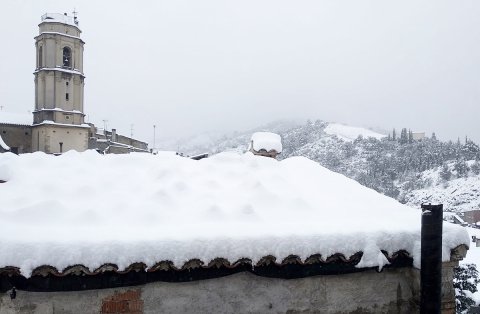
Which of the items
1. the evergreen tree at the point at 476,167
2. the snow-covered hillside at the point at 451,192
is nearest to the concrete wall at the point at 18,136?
the snow-covered hillside at the point at 451,192

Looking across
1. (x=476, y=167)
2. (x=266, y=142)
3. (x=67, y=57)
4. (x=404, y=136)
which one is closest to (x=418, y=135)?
(x=404, y=136)

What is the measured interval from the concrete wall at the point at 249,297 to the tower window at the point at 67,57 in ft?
157

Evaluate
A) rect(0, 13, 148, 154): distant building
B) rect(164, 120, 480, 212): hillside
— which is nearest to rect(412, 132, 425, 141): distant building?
rect(164, 120, 480, 212): hillside

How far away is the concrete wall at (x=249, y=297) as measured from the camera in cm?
387

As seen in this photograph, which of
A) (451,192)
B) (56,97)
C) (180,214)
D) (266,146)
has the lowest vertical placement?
(451,192)

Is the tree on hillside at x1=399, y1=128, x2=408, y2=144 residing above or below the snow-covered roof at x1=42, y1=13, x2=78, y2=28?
below

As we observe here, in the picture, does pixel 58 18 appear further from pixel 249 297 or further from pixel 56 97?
pixel 249 297

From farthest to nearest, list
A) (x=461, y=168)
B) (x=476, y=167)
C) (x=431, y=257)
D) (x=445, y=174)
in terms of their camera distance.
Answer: (x=461, y=168)
(x=445, y=174)
(x=476, y=167)
(x=431, y=257)

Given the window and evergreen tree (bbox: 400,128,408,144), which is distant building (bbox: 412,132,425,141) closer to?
evergreen tree (bbox: 400,128,408,144)

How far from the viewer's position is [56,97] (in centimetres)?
4500

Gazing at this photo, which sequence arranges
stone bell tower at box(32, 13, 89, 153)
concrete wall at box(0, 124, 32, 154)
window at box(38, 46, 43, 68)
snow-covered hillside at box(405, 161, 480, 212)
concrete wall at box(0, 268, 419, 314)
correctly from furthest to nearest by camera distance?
snow-covered hillside at box(405, 161, 480, 212), concrete wall at box(0, 124, 32, 154), window at box(38, 46, 43, 68), stone bell tower at box(32, 13, 89, 153), concrete wall at box(0, 268, 419, 314)

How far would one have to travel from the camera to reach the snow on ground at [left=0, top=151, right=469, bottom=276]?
3.72 m

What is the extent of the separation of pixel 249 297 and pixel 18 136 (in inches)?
2016

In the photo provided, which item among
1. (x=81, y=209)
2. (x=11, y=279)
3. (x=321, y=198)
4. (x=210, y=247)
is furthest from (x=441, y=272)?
(x=11, y=279)
